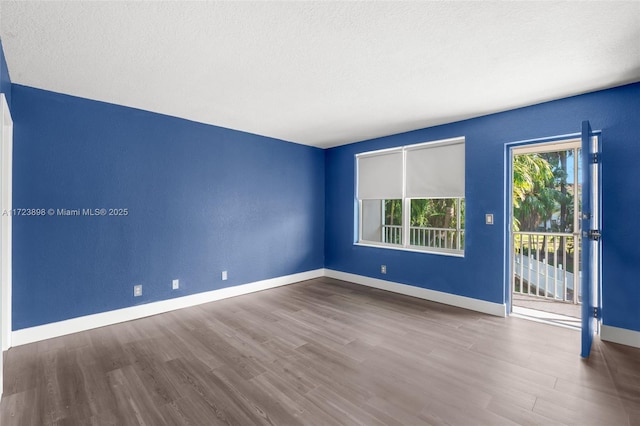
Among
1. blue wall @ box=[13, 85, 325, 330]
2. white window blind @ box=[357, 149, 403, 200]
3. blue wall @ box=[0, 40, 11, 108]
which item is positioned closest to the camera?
blue wall @ box=[0, 40, 11, 108]

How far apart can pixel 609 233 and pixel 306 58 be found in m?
3.35

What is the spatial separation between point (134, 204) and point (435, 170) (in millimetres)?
4005

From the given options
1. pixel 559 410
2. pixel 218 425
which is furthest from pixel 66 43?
pixel 559 410

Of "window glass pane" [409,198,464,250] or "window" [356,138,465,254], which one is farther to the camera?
"window glass pane" [409,198,464,250]

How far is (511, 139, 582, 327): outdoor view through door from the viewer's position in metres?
3.94

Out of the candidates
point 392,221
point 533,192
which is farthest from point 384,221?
point 533,192

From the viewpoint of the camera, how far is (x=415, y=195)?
4.46 meters

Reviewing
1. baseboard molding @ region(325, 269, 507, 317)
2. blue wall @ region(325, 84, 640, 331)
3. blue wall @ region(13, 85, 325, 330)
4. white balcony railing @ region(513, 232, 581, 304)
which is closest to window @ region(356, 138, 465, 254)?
blue wall @ region(325, 84, 640, 331)

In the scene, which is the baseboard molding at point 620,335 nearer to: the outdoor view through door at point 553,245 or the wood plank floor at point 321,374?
the wood plank floor at point 321,374

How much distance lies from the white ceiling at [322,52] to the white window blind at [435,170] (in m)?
0.73

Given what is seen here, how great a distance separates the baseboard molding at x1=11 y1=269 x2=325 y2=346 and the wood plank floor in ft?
0.40

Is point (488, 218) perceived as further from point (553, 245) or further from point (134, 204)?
point (134, 204)

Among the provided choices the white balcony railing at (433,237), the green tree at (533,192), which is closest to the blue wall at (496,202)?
the white balcony railing at (433,237)

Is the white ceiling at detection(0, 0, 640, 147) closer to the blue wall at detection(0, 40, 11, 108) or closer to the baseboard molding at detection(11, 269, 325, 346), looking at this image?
the blue wall at detection(0, 40, 11, 108)
